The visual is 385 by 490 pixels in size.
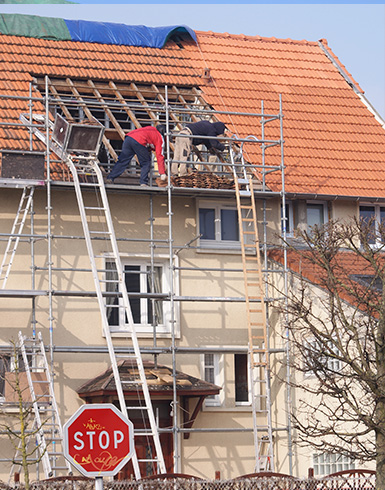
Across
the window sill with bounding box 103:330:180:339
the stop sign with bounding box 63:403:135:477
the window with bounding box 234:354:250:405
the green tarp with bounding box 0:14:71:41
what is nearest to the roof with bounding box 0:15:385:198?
the green tarp with bounding box 0:14:71:41

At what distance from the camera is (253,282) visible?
72.7 feet

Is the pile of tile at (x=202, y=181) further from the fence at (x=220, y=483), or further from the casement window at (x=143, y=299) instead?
the fence at (x=220, y=483)

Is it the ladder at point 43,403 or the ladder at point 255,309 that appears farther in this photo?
the ladder at point 255,309

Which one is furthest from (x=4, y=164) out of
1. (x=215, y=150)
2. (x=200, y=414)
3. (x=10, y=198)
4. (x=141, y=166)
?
(x=200, y=414)

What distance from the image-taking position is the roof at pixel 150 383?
19.7m

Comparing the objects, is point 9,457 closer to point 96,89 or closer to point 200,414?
point 200,414

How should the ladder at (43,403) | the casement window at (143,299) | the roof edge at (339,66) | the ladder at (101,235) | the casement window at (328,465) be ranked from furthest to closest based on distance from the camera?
the roof edge at (339,66)
the casement window at (143,299)
the casement window at (328,465)
the ladder at (43,403)
the ladder at (101,235)

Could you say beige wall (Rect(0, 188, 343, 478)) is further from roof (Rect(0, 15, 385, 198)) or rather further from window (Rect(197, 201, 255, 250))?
roof (Rect(0, 15, 385, 198))

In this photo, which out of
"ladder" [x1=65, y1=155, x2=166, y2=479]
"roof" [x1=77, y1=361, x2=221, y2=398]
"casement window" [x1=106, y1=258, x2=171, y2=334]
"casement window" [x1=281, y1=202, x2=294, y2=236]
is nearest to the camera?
"ladder" [x1=65, y1=155, x2=166, y2=479]

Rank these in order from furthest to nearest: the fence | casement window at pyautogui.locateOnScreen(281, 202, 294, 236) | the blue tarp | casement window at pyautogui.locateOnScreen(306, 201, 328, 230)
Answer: the blue tarp → casement window at pyautogui.locateOnScreen(306, 201, 328, 230) → casement window at pyautogui.locateOnScreen(281, 202, 294, 236) → the fence

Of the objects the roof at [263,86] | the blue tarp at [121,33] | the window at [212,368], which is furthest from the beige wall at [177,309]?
the blue tarp at [121,33]

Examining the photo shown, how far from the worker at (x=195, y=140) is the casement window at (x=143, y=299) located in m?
2.01

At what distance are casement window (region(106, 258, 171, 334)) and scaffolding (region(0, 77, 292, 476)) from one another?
0.18 metres

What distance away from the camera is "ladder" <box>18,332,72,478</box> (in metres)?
18.9
